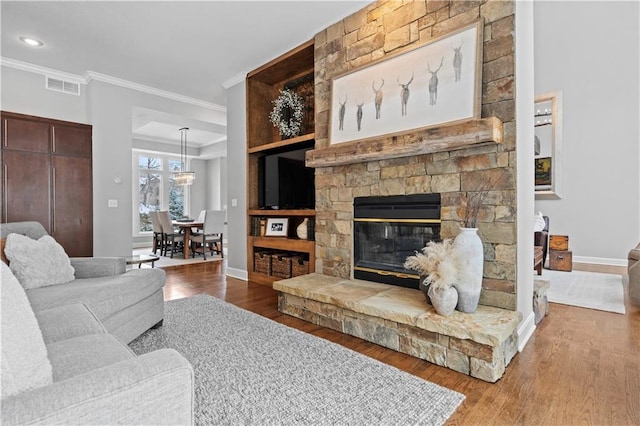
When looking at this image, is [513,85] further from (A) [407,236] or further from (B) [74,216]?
(B) [74,216]

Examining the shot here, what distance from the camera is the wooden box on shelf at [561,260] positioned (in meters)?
4.96

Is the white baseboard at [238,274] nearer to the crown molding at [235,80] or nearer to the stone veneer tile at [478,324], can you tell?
the crown molding at [235,80]

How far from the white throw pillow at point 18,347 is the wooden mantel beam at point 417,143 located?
234 cm

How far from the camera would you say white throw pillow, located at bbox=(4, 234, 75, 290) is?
2.12m

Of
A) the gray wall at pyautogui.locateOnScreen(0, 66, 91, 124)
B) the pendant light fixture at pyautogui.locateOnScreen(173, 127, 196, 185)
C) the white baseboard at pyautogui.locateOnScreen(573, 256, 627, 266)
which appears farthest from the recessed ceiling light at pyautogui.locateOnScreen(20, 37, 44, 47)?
the white baseboard at pyautogui.locateOnScreen(573, 256, 627, 266)

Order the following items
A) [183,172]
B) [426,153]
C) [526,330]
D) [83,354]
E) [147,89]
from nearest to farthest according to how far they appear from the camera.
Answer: [83,354]
[526,330]
[426,153]
[147,89]
[183,172]

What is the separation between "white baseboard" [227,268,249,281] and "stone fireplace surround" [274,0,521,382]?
5.34 ft

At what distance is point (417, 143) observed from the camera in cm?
250

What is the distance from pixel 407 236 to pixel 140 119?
563cm

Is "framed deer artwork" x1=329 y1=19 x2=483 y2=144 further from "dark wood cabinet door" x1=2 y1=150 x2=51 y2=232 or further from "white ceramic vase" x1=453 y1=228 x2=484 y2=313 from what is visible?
"dark wood cabinet door" x1=2 y1=150 x2=51 y2=232

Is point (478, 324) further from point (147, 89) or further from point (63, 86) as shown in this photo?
point (63, 86)

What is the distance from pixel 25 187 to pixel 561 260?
7.41 metres

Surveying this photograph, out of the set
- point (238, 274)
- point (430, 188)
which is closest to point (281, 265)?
point (238, 274)

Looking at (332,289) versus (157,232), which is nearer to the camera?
(332,289)
